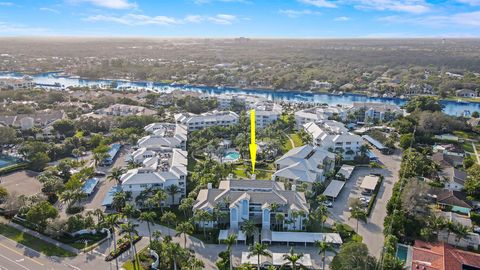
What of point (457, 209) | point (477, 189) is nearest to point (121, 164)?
point (457, 209)

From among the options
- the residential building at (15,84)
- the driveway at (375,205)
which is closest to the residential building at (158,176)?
the driveway at (375,205)

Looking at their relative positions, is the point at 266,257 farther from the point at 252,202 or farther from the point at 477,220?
the point at 477,220

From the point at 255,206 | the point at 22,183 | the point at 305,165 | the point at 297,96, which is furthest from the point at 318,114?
the point at 22,183

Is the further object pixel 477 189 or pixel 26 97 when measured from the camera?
pixel 26 97

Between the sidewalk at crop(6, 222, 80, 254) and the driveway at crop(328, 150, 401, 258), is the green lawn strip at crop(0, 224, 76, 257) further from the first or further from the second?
the driveway at crop(328, 150, 401, 258)

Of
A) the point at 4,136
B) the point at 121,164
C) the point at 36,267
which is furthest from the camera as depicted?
the point at 4,136

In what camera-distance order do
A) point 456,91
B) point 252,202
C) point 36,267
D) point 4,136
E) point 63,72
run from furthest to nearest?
point 63,72 → point 456,91 → point 4,136 → point 252,202 → point 36,267

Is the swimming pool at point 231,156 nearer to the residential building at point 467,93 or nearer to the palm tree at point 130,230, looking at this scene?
the palm tree at point 130,230
